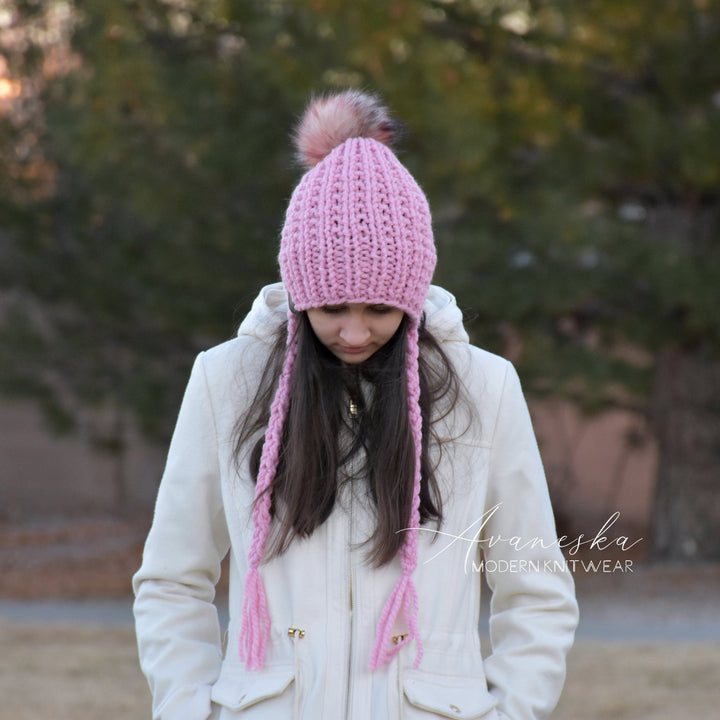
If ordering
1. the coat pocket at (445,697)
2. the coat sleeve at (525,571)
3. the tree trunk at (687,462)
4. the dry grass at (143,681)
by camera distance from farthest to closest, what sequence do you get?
the tree trunk at (687,462), the dry grass at (143,681), the coat sleeve at (525,571), the coat pocket at (445,697)

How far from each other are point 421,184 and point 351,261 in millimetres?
4564

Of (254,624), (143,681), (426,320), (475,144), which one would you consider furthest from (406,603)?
(475,144)

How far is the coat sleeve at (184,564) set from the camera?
6.68 feet

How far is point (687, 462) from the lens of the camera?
29.7 ft

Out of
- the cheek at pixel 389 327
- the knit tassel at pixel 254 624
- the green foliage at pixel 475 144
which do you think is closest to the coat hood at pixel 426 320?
the cheek at pixel 389 327

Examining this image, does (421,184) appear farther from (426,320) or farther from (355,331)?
(355,331)

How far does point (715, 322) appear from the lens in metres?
7.26

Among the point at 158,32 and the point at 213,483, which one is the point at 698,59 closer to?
the point at 158,32

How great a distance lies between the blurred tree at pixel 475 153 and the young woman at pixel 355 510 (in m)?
4.16

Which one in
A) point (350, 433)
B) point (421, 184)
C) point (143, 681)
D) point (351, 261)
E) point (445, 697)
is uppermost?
point (421, 184)

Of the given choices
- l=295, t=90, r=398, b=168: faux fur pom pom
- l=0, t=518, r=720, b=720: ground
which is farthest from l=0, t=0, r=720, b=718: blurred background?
l=295, t=90, r=398, b=168: faux fur pom pom

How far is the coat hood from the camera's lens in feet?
7.16

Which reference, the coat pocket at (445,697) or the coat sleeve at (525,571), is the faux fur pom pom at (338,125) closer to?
the coat sleeve at (525,571)

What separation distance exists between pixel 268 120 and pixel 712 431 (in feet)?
13.7
